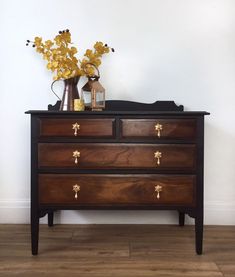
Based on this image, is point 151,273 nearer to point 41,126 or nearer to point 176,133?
point 176,133

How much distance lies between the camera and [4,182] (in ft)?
8.86

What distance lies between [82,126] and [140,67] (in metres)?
0.79

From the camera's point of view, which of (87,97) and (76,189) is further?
(87,97)

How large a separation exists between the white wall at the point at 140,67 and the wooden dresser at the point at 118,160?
0.59 m

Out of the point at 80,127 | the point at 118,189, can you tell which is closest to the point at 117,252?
the point at 118,189

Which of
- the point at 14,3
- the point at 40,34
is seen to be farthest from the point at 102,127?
the point at 14,3

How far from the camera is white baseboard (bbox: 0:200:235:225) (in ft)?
8.77

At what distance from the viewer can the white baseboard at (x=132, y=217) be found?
2672mm

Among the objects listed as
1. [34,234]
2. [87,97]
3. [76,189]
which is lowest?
[34,234]

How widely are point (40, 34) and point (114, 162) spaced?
113cm

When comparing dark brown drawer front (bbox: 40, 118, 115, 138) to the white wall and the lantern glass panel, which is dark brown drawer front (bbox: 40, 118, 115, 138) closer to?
the lantern glass panel

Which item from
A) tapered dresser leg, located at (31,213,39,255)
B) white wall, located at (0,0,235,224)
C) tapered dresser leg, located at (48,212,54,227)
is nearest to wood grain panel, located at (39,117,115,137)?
tapered dresser leg, located at (31,213,39,255)

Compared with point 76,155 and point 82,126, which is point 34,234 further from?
point 82,126

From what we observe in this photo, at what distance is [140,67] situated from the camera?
2.64 m
